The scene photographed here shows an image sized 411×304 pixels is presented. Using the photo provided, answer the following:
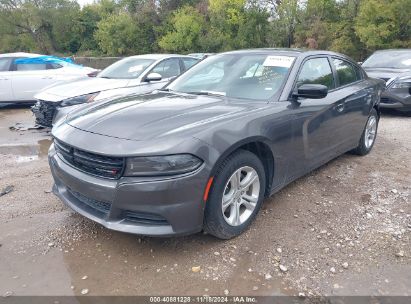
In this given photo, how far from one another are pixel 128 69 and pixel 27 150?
2.59 metres

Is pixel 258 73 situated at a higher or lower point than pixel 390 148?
higher

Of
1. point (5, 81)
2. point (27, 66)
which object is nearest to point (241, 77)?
point (5, 81)

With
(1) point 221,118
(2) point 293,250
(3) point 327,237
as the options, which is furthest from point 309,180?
(1) point 221,118

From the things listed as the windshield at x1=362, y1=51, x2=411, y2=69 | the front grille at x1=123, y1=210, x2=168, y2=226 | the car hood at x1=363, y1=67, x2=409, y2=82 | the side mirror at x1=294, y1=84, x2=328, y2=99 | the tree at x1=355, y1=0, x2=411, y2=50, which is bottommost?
the front grille at x1=123, y1=210, x2=168, y2=226

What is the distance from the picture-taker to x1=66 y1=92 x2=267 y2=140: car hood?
2.76 metres

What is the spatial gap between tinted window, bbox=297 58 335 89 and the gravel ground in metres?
1.20

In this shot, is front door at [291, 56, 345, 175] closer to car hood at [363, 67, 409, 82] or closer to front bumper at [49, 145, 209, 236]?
front bumper at [49, 145, 209, 236]

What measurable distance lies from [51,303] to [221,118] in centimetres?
180

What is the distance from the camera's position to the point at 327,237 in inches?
125

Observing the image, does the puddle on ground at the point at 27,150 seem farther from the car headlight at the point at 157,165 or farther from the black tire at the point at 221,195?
the black tire at the point at 221,195

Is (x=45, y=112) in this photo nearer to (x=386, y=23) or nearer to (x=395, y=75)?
(x=395, y=75)

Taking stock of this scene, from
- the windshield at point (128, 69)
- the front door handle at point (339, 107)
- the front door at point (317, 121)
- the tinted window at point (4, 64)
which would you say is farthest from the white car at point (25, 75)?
the front door handle at point (339, 107)

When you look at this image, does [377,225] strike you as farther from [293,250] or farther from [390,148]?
[390,148]

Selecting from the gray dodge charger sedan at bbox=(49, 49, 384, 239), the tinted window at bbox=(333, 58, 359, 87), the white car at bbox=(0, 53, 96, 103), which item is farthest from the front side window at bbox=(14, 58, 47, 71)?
the tinted window at bbox=(333, 58, 359, 87)
